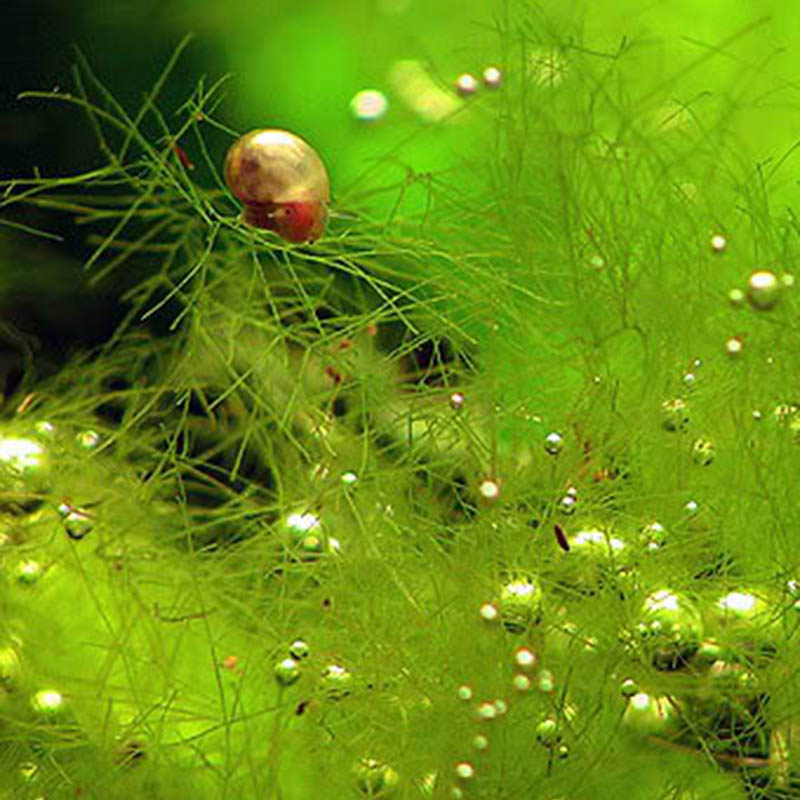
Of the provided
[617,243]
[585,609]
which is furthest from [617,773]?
[617,243]

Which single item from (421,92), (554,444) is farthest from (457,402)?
(421,92)

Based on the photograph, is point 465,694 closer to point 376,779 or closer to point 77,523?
Result: point 376,779

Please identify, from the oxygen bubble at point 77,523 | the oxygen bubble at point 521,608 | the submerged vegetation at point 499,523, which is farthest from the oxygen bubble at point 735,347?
the oxygen bubble at point 77,523

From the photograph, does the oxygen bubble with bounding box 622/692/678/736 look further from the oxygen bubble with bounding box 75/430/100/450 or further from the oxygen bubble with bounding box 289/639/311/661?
the oxygen bubble with bounding box 75/430/100/450

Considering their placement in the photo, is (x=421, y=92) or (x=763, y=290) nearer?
(x=763, y=290)

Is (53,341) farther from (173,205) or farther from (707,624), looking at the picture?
(707,624)

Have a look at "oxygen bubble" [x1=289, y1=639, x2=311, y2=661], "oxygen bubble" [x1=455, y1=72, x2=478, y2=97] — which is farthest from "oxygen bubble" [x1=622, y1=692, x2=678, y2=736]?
"oxygen bubble" [x1=455, y1=72, x2=478, y2=97]

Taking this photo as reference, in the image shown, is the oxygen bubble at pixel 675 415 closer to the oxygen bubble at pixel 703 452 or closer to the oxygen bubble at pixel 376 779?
the oxygen bubble at pixel 703 452
